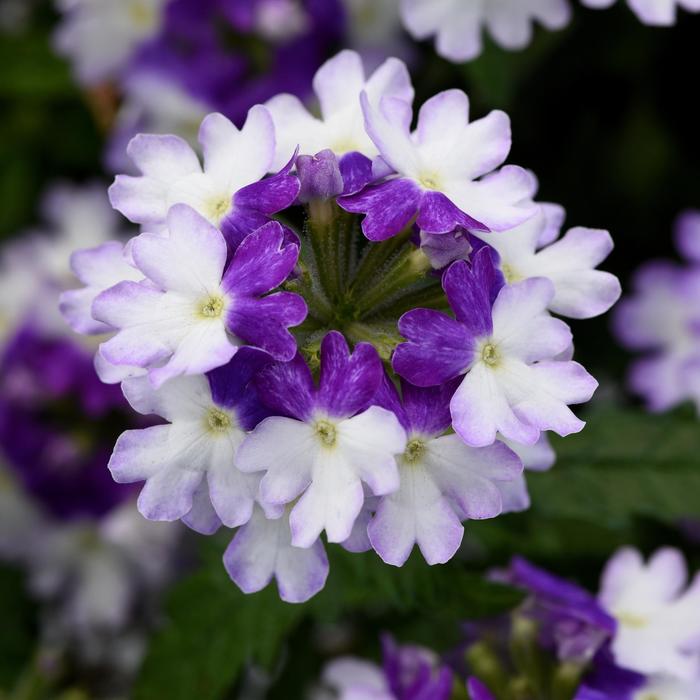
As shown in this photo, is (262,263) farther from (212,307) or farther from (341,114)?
(341,114)

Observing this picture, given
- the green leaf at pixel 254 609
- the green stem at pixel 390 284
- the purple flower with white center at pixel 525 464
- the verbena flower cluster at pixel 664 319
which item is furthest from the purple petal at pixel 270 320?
the verbena flower cluster at pixel 664 319

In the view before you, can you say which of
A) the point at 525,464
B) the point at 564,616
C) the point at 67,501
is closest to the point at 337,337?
the point at 525,464

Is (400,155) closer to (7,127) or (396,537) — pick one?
(396,537)

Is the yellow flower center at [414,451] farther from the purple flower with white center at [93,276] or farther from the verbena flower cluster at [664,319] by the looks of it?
the verbena flower cluster at [664,319]

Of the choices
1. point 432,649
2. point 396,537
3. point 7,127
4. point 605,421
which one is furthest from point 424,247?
point 7,127

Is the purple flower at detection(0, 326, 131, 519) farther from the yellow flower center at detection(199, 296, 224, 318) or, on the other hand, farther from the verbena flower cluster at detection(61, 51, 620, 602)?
the yellow flower center at detection(199, 296, 224, 318)

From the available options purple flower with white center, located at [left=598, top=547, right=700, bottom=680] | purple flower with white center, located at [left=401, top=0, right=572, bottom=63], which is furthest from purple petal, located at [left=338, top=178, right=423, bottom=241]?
purple flower with white center, located at [left=401, top=0, right=572, bottom=63]
